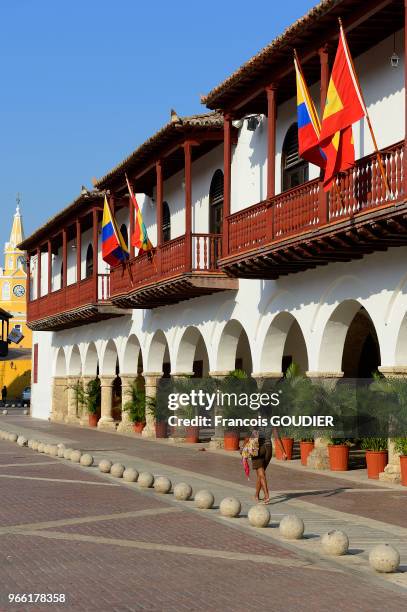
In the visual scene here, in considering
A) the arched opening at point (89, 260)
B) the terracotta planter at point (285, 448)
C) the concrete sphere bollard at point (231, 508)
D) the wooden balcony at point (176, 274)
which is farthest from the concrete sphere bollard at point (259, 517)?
the arched opening at point (89, 260)

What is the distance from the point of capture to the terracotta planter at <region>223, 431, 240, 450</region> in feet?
81.0

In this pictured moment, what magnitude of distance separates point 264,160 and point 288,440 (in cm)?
615

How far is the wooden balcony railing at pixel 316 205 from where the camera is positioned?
50.8 feet

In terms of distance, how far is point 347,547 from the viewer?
10.5 meters

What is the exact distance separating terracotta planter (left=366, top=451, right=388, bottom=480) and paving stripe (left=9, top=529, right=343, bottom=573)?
7.59 meters

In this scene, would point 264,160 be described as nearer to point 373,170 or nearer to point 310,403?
point 310,403

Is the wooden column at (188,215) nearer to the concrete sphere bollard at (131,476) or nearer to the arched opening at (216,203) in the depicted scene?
the arched opening at (216,203)

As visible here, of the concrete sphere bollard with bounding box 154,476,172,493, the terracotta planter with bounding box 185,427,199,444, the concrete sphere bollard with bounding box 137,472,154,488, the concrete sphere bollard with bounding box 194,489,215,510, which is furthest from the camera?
the terracotta planter with bounding box 185,427,199,444

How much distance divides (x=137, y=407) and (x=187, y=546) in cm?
2118

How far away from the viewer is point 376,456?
59.0 feet

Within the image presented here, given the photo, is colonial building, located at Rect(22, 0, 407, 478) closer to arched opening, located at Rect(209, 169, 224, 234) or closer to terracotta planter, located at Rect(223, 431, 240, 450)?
arched opening, located at Rect(209, 169, 224, 234)

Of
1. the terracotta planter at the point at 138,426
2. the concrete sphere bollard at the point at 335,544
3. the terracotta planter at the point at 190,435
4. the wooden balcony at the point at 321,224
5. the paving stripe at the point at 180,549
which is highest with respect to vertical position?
the wooden balcony at the point at 321,224

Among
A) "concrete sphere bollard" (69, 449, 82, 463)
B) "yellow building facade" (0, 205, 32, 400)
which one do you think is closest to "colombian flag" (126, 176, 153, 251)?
"concrete sphere bollard" (69, 449, 82, 463)

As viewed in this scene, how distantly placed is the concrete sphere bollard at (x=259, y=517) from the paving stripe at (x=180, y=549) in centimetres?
146
